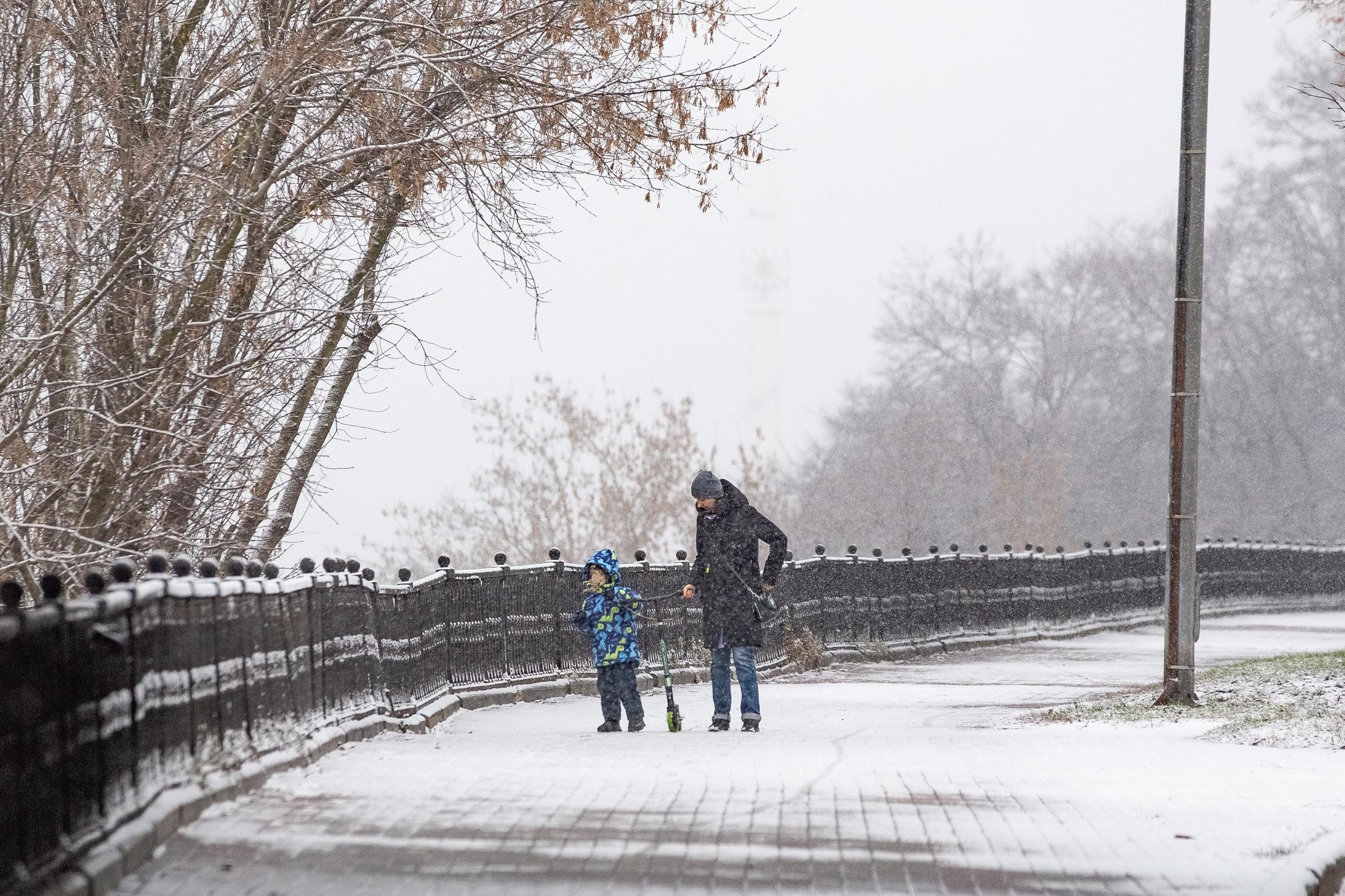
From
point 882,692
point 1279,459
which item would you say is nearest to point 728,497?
point 882,692

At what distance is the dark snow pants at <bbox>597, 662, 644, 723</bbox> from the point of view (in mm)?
14195

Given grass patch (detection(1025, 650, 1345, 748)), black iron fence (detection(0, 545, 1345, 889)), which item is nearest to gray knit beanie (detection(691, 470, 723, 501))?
black iron fence (detection(0, 545, 1345, 889))

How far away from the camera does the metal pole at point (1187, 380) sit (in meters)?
14.7

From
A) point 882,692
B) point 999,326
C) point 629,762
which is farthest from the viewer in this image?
point 999,326

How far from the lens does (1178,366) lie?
14.9 m

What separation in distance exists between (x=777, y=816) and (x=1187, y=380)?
7911mm

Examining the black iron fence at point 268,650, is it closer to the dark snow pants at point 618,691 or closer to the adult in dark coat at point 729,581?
the dark snow pants at point 618,691

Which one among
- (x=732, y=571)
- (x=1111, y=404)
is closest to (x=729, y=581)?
(x=732, y=571)

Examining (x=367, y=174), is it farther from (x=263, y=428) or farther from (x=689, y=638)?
(x=689, y=638)

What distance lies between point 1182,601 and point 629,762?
237 inches

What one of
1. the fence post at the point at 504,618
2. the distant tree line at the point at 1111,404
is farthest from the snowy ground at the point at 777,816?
the distant tree line at the point at 1111,404

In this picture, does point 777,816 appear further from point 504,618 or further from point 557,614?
point 557,614

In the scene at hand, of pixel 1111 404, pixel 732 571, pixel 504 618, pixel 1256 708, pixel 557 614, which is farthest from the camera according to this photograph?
pixel 1111 404

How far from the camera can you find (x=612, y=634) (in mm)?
14359
